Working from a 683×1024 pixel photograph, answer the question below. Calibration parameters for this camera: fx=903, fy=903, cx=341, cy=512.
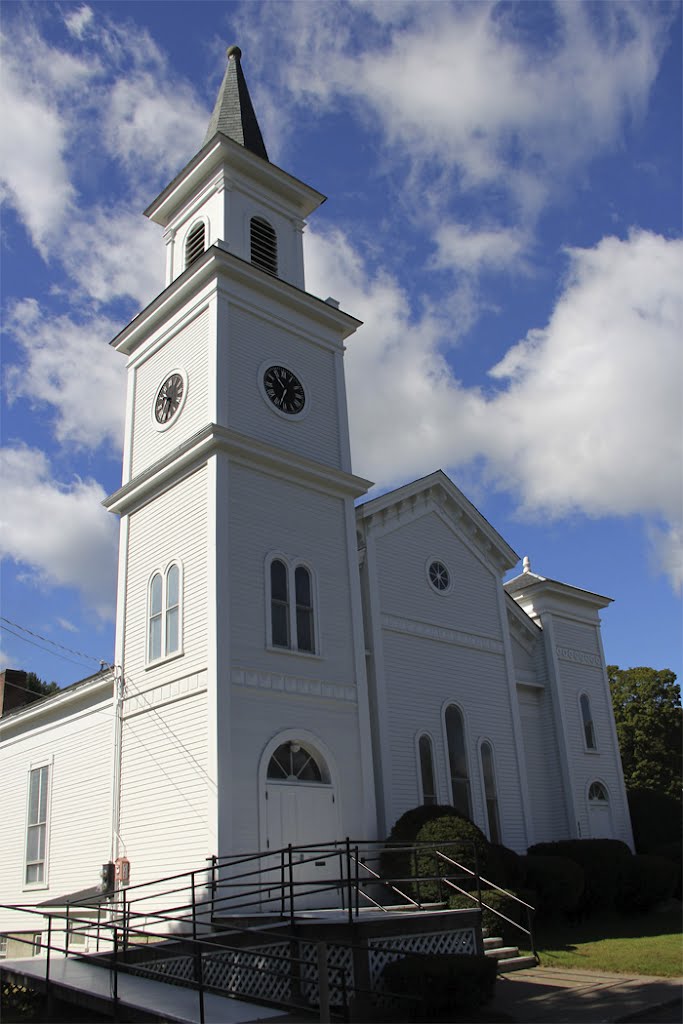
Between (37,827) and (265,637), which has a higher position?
(265,637)

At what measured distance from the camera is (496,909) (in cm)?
1641

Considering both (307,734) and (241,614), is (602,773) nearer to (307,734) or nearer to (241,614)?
(307,734)

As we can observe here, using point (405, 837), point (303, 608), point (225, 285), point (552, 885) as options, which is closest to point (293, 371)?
point (225, 285)

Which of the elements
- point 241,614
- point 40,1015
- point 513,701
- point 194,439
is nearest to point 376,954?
point 40,1015

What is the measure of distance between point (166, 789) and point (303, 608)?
184 inches

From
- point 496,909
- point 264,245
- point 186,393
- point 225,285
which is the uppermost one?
point 264,245

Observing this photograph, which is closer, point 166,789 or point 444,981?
point 444,981

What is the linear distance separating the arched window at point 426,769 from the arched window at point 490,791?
194 centimetres

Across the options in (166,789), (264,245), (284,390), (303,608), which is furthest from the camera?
(264,245)

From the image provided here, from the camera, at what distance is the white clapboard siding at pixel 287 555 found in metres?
18.3

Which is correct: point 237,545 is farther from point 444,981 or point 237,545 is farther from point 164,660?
point 444,981

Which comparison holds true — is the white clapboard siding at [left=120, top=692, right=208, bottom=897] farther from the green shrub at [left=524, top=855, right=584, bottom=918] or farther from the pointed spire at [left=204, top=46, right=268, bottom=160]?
the pointed spire at [left=204, top=46, right=268, bottom=160]

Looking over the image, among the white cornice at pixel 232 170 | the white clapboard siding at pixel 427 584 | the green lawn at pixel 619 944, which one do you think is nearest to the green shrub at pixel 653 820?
the green lawn at pixel 619 944

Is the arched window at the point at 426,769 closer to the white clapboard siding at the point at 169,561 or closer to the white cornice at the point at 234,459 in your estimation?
the white cornice at the point at 234,459
